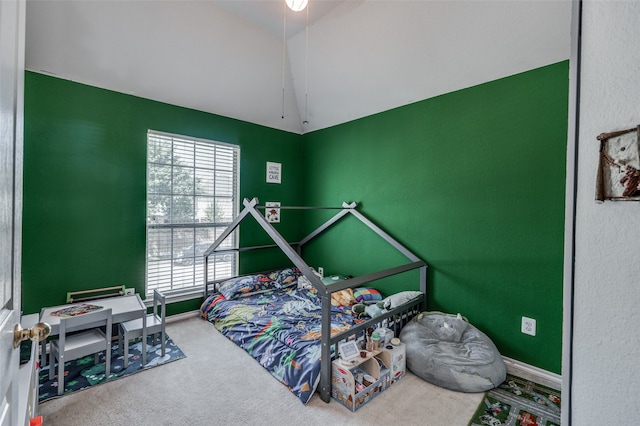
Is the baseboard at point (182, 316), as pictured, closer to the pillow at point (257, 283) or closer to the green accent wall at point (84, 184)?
the green accent wall at point (84, 184)

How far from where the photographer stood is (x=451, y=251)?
2.84m

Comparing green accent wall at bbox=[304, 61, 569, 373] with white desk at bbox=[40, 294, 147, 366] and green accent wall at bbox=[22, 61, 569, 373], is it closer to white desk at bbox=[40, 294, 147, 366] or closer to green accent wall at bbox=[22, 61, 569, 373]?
green accent wall at bbox=[22, 61, 569, 373]

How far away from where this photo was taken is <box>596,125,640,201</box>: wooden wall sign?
0.57m

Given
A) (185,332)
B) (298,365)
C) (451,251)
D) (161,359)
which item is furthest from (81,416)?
(451,251)

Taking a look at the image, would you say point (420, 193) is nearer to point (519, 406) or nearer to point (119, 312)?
point (519, 406)

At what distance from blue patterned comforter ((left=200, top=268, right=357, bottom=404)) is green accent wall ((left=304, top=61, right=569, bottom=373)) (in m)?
0.98

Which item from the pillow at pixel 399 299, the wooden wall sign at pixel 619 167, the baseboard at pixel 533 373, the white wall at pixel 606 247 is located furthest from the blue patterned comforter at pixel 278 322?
the wooden wall sign at pixel 619 167

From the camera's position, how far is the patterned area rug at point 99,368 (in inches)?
83.9

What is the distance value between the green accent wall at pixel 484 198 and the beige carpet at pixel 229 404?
0.86 m

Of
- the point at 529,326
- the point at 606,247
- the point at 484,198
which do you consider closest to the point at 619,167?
the point at 606,247

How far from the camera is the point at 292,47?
3.41 metres

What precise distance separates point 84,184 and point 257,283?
A: 2.10m

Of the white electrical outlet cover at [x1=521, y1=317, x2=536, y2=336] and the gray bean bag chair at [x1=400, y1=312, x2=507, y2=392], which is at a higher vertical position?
the white electrical outlet cover at [x1=521, y1=317, x2=536, y2=336]

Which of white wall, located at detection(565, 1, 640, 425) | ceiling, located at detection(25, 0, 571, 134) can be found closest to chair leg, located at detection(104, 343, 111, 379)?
ceiling, located at detection(25, 0, 571, 134)
